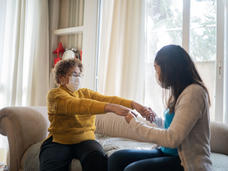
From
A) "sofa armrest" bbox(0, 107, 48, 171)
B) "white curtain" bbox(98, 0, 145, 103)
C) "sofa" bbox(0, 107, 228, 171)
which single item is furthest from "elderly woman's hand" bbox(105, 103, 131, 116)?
"white curtain" bbox(98, 0, 145, 103)

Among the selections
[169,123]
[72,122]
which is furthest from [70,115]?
[169,123]

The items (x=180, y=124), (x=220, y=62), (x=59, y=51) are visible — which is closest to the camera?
(x=180, y=124)

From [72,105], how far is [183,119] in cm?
70

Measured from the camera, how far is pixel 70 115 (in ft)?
5.08

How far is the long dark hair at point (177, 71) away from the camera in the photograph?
1173 millimetres

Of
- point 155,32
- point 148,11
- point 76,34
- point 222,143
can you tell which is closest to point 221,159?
point 222,143

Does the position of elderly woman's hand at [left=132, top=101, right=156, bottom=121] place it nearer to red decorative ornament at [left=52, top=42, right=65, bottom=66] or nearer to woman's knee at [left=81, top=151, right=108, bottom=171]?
woman's knee at [left=81, top=151, right=108, bottom=171]

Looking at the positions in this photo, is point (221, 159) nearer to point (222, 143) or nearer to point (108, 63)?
point (222, 143)

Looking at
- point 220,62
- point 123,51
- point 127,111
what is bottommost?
point 127,111

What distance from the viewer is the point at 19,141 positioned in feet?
5.95

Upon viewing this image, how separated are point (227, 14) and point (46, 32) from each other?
8.12ft

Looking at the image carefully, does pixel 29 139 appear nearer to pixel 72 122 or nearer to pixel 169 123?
→ pixel 72 122

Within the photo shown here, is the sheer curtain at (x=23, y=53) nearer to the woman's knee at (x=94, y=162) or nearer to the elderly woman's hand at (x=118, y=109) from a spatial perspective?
the woman's knee at (x=94, y=162)

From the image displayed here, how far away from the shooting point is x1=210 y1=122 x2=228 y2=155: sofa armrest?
5.90 ft
